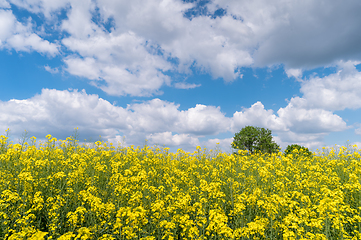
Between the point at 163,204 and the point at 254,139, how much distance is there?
45.2 metres

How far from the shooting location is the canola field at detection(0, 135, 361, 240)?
4031mm

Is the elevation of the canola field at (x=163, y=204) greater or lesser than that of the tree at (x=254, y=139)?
lesser

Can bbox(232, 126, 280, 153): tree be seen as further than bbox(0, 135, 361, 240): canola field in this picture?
Yes

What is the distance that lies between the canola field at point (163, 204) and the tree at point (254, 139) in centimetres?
3739

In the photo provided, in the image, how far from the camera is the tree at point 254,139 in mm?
44531

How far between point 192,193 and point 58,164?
5.09 m

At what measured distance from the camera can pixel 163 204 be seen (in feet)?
14.8

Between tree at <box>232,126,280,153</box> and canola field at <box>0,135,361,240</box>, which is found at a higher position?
tree at <box>232,126,280,153</box>

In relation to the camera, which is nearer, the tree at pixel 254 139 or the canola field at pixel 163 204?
the canola field at pixel 163 204

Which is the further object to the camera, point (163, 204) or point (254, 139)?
point (254, 139)

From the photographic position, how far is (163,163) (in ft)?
30.9

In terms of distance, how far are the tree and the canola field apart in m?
37.4

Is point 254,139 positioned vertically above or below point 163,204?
above

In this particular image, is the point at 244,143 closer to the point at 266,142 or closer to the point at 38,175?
the point at 266,142
